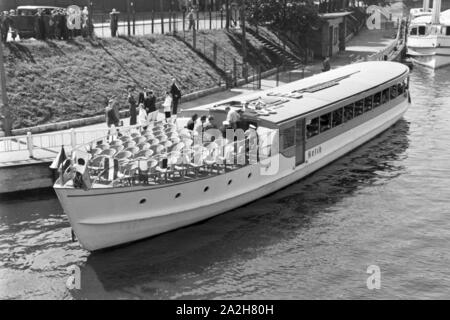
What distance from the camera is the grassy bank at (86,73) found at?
94.4ft

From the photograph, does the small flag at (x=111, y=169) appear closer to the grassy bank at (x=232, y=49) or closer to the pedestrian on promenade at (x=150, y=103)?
the pedestrian on promenade at (x=150, y=103)

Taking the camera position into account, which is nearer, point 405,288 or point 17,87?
point 405,288

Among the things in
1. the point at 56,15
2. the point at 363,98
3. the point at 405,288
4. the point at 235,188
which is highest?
the point at 56,15

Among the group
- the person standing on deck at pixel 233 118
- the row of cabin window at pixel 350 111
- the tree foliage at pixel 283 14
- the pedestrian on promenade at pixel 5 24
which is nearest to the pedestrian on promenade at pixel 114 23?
the pedestrian on promenade at pixel 5 24

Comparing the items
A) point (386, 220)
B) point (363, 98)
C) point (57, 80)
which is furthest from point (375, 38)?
point (386, 220)

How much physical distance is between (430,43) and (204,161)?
4405 centimetres

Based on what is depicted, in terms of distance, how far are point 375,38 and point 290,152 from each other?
169 feet

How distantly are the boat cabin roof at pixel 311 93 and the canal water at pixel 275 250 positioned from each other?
3.05 metres

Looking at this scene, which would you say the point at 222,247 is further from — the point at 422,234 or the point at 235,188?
the point at 422,234

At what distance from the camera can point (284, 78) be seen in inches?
1711

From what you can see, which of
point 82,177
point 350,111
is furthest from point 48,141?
point 350,111

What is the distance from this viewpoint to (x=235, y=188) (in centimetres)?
2127

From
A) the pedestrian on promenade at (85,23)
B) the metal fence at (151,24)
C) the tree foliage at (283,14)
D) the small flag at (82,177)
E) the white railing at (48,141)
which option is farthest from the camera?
the tree foliage at (283,14)

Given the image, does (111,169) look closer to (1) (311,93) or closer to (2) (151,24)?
(1) (311,93)
